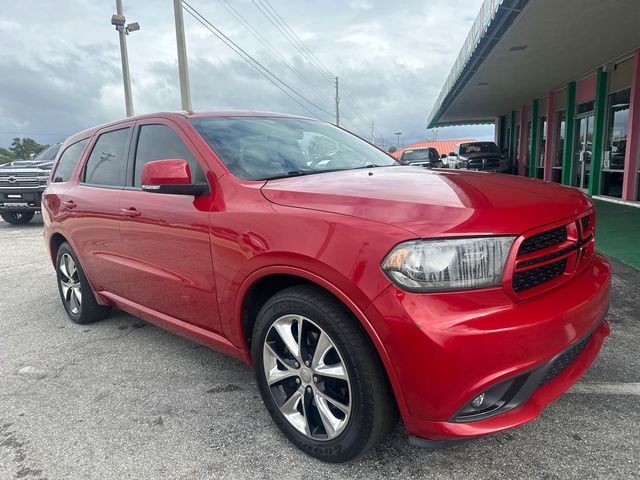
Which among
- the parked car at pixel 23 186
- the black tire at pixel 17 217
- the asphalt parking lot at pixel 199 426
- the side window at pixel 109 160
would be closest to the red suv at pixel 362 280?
the asphalt parking lot at pixel 199 426

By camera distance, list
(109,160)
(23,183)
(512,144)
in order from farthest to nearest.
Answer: (512,144), (23,183), (109,160)

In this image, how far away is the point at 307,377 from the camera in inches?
88.0

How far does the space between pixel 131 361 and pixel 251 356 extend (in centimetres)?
142

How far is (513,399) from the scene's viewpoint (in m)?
1.88

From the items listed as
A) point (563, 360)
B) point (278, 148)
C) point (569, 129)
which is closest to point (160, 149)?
point (278, 148)

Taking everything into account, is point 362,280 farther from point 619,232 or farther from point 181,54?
point 181,54

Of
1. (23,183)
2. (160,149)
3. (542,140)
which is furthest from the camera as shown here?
(542,140)

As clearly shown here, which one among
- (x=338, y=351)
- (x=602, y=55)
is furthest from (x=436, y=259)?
(x=602, y=55)

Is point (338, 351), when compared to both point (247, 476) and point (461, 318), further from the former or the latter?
point (247, 476)

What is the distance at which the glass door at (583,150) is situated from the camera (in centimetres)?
1370

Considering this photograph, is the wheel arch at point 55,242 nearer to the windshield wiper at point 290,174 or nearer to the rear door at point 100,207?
the rear door at point 100,207

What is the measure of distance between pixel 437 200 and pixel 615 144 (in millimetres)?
12499

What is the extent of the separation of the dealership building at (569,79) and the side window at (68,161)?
7291mm

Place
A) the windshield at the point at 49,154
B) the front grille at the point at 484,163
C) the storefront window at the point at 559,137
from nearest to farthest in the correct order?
the windshield at the point at 49,154, the storefront window at the point at 559,137, the front grille at the point at 484,163
